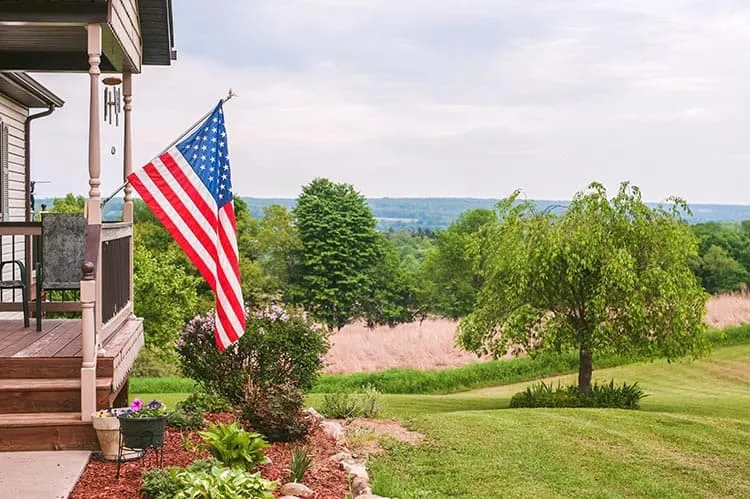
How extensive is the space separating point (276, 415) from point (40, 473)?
2.76m

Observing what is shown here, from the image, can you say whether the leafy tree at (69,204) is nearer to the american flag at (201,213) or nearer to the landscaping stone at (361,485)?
the american flag at (201,213)

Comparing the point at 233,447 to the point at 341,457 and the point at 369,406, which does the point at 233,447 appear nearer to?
the point at 341,457

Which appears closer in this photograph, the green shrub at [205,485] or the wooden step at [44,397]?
the green shrub at [205,485]

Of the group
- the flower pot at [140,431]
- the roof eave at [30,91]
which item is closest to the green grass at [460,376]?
the roof eave at [30,91]

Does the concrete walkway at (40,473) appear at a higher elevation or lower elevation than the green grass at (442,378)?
higher

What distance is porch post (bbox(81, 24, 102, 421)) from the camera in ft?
25.1

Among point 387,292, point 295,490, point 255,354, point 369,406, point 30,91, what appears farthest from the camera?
point 387,292

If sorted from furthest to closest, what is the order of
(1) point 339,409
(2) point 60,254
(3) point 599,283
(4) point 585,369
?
(4) point 585,369
(3) point 599,283
(1) point 339,409
(2) point 60,254

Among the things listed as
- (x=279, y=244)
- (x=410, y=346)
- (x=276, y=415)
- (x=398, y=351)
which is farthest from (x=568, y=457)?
(x=279, y=244)

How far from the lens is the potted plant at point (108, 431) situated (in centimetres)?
752

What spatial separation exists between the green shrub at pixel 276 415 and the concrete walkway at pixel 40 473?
211 centimetres

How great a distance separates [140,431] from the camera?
726 cm

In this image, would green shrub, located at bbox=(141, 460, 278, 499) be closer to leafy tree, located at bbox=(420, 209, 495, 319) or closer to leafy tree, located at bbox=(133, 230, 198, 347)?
leafy tree, located at bbox=(133, 230, 198, 347)

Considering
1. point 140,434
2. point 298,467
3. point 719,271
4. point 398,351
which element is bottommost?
Result: point 398,351
